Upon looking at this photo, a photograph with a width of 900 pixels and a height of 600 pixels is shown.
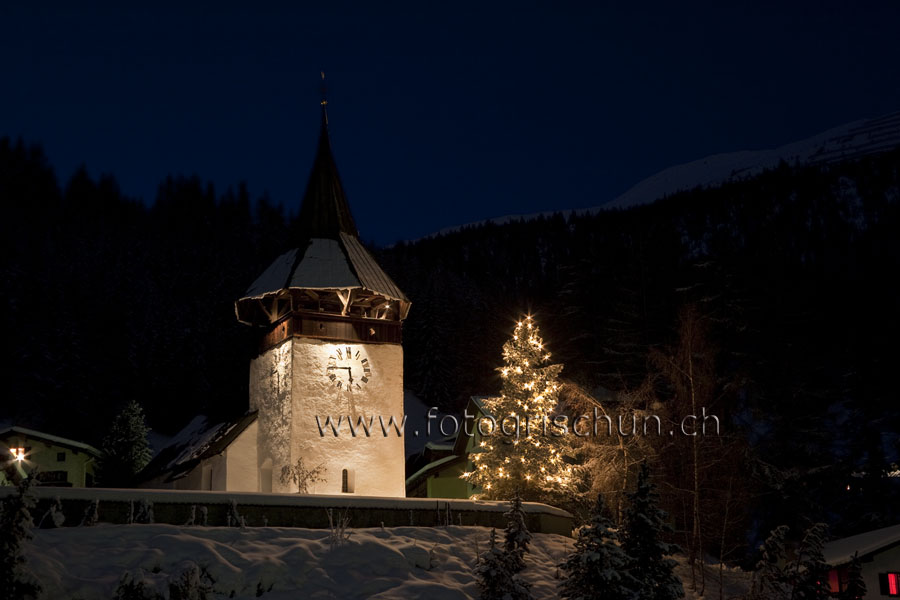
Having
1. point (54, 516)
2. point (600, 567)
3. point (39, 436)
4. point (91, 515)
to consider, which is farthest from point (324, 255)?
point (39, 436)

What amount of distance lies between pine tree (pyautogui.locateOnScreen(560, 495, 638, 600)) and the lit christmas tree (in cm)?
973

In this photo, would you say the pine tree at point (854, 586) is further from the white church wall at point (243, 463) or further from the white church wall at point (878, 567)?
the white church wall at point (243, 463)

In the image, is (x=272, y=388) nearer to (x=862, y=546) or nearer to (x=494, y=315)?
(x=862, y=546)

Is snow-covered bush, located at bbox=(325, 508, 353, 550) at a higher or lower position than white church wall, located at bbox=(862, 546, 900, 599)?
higher

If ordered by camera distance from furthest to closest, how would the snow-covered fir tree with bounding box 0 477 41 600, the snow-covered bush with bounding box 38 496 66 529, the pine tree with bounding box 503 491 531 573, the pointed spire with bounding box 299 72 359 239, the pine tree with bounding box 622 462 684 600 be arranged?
the pointed spire with bounding box 299 72 359 239 → the pine tree with bounding box 503 491 531 573 → the snow-covered bush with bounding box 38 496 66 529 → the pine tree with bounding box 622 462 684 600 → the snow-covered fir tree with bounding box 0 477 41 600

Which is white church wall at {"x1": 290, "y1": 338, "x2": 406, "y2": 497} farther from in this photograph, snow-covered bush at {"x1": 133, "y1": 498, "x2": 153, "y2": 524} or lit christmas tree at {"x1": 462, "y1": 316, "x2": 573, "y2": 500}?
snow-covered bush at {"x1": 133, "y1": 498, "x2": 153, "y2": 524}

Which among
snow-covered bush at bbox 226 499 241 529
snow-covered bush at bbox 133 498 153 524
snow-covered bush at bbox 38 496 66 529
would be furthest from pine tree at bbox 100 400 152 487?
snow-covered bush at bbox 38 496 66 529

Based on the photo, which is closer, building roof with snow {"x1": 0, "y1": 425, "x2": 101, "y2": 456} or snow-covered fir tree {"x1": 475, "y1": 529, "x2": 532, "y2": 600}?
snow-covered fir tree {"x1": 475, "y1": 529, "x2": 532, "y2": 600}

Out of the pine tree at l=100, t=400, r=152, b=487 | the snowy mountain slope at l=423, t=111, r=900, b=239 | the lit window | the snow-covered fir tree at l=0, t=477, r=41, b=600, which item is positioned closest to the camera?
the snow-covered fir tree at l=0, t=477, r=41, b=600

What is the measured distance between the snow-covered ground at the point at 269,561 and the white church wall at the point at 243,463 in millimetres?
10301

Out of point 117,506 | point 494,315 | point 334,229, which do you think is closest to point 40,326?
point 494,315

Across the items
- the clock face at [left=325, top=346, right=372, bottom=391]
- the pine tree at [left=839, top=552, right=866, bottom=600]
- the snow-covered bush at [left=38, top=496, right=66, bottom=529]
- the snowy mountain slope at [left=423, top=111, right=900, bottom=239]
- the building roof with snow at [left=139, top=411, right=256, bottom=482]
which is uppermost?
the snowy mountain slope at [left=423, top=111, right=900, bottom=239]

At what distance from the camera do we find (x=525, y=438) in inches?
1117

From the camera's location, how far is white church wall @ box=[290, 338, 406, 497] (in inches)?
1186
